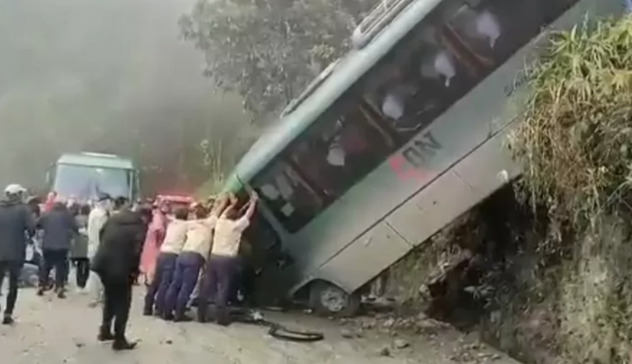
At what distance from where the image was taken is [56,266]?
1230 centimetres

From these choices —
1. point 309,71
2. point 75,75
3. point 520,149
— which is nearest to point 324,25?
point 309,71

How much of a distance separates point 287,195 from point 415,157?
1.64 m

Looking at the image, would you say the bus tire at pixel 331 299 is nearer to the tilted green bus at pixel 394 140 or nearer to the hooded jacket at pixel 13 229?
the tilted green bus at pixel 394 140

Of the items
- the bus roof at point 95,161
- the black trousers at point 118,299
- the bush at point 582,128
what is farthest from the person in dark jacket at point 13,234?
the bus roof at point 95,161

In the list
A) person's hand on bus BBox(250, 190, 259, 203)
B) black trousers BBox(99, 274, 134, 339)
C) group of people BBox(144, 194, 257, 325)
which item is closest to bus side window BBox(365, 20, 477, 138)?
person's hand on bus BBox(250, 190, 259, 203)

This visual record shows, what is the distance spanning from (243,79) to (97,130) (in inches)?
735

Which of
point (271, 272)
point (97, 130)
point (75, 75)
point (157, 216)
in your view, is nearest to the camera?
point (271, 272)

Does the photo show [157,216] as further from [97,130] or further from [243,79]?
[97,130]

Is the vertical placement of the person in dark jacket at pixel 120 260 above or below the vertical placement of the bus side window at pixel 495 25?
below

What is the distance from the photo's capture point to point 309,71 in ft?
71.1

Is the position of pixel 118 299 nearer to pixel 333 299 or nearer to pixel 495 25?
pixel 333 299

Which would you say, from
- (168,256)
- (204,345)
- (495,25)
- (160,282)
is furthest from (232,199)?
(495,25)

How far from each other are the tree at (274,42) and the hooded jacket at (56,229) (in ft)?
34.6

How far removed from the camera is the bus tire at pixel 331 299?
11.0 m
